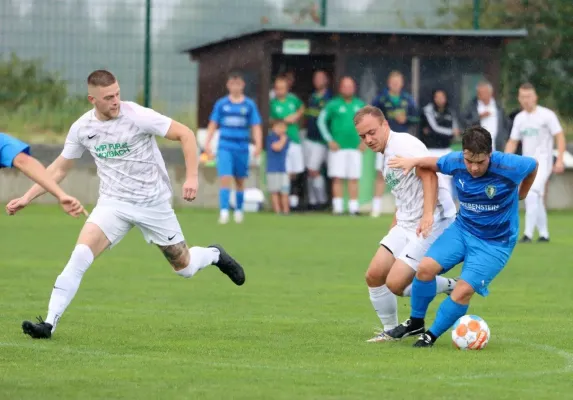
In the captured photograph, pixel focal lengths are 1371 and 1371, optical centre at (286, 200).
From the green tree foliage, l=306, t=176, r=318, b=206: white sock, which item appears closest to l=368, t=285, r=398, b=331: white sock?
l=306, t=176, r=318, b=206: white sock

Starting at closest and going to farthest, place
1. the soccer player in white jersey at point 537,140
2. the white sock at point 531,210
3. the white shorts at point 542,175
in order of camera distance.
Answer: the white sock at point 531,210
the soccer player in white jersey at point 537,140
the white shorts at point 542,175

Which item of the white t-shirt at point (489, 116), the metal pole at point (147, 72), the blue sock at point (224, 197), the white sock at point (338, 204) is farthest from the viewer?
the metal pole at point (147, 72)

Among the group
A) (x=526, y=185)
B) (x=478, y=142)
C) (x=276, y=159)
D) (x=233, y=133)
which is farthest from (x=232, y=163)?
(x=478, y=142)

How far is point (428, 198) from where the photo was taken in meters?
8.83

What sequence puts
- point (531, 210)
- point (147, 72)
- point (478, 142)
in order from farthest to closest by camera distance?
1. point (147, 72)
2. point (531, 210)
3. point (478, 142)

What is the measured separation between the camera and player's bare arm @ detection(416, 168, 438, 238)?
28.8ft

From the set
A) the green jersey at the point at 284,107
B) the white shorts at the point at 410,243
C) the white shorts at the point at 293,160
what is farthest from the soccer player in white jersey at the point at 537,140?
the white shorts at the point at 410,243

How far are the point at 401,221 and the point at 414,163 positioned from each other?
568mm

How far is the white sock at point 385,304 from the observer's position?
29.8 ft

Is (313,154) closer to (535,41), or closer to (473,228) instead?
(535,41)

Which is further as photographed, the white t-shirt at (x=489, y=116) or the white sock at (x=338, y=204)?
the white sock at (x=338, y=204)

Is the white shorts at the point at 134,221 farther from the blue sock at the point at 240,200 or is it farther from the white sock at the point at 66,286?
the blue sock at the point at 240,200

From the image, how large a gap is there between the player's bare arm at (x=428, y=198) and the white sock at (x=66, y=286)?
2.17 m

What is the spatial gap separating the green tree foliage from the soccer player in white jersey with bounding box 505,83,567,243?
700 centimetres
